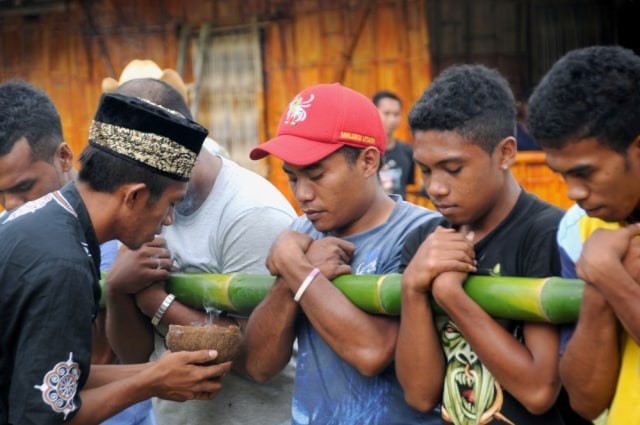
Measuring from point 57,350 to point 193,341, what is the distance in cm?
47

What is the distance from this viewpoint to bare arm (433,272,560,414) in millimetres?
2689

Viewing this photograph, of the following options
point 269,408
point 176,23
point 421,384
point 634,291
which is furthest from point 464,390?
point 176,23

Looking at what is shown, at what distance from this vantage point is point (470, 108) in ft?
10.0

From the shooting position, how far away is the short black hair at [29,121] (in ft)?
13.8

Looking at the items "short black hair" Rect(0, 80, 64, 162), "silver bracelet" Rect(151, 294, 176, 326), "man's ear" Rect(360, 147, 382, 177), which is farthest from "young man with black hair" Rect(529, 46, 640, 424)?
"short black hair" Rect(0, 80, 64, 162)

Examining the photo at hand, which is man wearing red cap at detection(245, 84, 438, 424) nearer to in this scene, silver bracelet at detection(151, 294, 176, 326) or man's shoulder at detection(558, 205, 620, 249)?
silver bracelet at detection(151, 294, 176, 326)

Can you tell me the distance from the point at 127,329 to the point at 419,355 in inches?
57.0

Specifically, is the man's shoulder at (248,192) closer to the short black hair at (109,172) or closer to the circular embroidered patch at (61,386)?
the short black hair at (109,172)

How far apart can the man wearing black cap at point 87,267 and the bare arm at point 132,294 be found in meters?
0.27

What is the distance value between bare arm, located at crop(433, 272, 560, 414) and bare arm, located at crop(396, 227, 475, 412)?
0.15 ft

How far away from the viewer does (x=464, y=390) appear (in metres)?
2.88

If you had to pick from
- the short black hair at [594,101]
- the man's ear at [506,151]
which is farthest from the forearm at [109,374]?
the short black hair at [594,101]

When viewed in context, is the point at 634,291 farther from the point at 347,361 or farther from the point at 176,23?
the point at 176,23

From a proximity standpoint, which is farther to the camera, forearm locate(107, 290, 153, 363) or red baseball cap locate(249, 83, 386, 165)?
forearm locate(107, 290, 153, 363)
